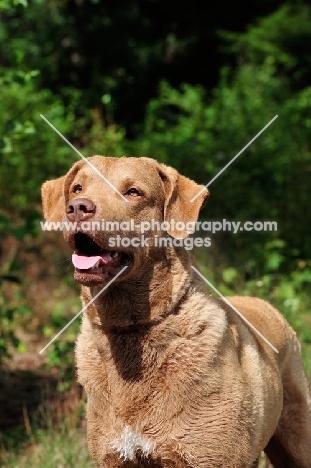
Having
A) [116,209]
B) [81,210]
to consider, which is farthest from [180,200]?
[81,210]

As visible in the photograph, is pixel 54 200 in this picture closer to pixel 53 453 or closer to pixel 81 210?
pixel 81 210

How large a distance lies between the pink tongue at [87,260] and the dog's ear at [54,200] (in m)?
0.48

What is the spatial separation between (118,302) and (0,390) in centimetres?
359

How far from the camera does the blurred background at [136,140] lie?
6.33 meters

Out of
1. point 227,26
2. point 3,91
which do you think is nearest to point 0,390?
point 3,91

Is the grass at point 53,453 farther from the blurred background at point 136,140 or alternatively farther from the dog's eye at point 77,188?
the dog's eye at point 77,188

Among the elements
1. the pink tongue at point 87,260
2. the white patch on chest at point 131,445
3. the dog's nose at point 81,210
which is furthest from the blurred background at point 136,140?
the dog's nose at point 81,210

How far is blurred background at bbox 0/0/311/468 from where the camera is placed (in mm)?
6332

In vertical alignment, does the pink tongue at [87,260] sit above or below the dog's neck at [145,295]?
above

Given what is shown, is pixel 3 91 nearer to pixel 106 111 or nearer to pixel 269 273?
pixel 106 111

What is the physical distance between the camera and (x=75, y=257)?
347 centimetres

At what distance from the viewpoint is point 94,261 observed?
11.2 ft

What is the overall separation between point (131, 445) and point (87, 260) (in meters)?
0.89

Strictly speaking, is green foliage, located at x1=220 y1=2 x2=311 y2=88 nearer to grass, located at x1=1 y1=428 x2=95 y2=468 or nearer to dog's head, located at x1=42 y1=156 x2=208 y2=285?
grass, located at x1=1 y1=428 x2=95 y2=468
